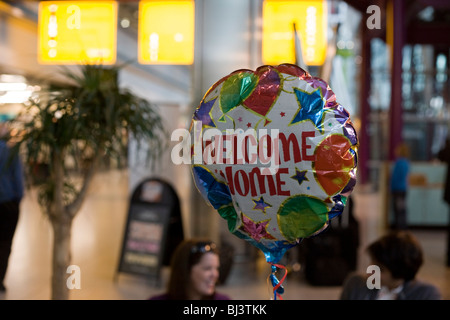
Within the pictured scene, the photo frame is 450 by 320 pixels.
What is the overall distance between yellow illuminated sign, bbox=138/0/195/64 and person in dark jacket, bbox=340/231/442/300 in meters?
4.58

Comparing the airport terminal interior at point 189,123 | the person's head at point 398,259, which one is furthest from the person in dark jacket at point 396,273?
the airport terminal interior at point 189,123

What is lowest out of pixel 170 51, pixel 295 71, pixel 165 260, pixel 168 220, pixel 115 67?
pixel 165 260

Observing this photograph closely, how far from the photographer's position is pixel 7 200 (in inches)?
144

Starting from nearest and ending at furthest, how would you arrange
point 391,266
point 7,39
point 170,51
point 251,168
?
point 251,168, point 391,266, point 170,51, point 7,39

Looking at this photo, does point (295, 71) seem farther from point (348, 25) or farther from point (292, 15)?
point (348, 25)

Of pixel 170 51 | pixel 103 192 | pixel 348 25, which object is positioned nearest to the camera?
pixel 170 51

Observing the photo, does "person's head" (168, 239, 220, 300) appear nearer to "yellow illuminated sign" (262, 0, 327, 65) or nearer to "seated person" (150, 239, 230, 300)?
"seated person" (150, 239, 230, 300)

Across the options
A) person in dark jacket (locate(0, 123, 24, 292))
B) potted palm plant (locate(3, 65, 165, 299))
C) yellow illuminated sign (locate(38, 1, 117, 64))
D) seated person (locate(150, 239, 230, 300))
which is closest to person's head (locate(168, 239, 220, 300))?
seated person (locate(150, 239, 230, 300))

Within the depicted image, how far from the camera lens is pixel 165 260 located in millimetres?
5746

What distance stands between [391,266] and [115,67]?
1755 mm

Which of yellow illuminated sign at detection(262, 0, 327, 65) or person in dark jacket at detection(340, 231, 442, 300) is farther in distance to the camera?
yellow illuminated sign at detection(262, 0, 327, 65)

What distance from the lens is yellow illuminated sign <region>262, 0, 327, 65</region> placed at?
6.33 m

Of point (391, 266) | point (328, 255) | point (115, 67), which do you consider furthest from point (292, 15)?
point (391, 266)
